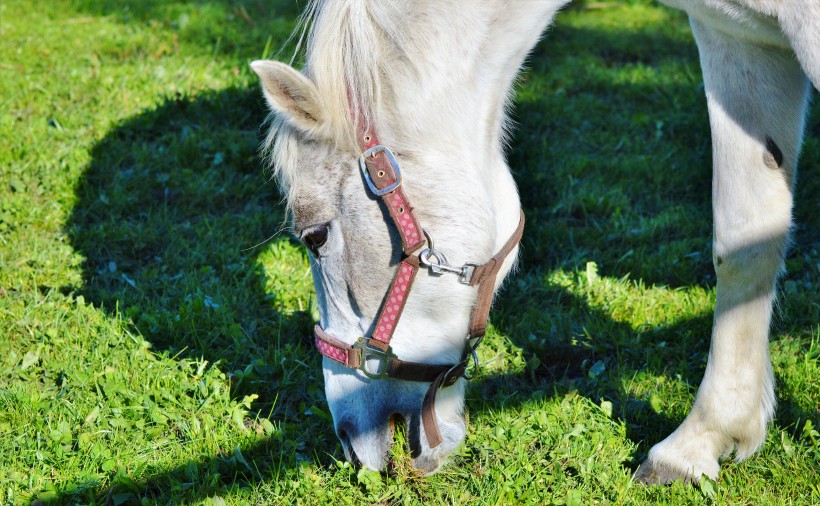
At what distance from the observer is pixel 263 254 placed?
3906 millimetres

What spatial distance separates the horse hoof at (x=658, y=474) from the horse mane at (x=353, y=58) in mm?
1365

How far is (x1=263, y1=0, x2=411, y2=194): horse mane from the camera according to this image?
2.18 meters

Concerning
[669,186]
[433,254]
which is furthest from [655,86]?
[433,254]

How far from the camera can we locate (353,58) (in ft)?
7.17

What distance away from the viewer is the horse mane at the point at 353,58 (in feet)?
7.14

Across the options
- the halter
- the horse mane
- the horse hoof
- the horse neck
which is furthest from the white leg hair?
the horse mane

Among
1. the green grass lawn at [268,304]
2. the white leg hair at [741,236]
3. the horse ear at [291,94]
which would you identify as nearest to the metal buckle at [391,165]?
the horse ear at [291,94]

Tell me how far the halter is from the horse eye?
199mm

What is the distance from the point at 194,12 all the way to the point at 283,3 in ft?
2.68

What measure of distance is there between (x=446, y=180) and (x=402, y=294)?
349mm

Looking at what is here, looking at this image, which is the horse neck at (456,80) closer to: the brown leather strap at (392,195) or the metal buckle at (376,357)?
the brown leather strap at (392,195)

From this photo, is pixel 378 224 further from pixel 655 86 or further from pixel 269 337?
pixel 655 86

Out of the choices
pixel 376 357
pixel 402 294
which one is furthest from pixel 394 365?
pixel 402 294

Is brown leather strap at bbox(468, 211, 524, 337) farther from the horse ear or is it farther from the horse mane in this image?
the horse ear
